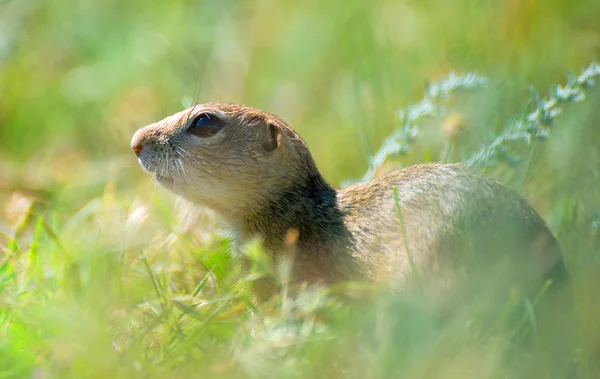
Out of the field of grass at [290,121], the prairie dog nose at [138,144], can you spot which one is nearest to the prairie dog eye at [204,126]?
the prairie dog nose at [138,144]

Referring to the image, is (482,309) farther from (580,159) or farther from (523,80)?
(523,80)

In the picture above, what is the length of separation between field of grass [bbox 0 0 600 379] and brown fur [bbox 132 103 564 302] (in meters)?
0.19

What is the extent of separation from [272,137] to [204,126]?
0.31 m

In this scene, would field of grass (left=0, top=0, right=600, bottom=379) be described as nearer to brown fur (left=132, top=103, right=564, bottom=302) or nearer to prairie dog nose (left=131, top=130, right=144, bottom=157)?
brown fur (left=132, top=103, right=564, bottom=302)

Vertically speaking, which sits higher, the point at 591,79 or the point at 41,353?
the point at 591,79

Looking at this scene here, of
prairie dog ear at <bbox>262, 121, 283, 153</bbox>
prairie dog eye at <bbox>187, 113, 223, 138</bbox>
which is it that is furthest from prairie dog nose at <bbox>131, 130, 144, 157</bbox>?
prairie dog ear at <bbox>262, 121, 283, 153</bbox>

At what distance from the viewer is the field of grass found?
102 inches

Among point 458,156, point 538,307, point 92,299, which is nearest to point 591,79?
point 458,156

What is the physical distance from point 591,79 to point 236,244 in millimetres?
→ 1739

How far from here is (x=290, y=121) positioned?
5.75m

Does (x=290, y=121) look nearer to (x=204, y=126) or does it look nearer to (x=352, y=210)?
(x=204, y=126)

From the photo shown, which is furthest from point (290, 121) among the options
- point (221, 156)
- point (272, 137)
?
point (221, 156)

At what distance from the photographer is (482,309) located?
276 cm

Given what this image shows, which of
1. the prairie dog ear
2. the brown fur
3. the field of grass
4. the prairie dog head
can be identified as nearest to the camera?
the field of grass
